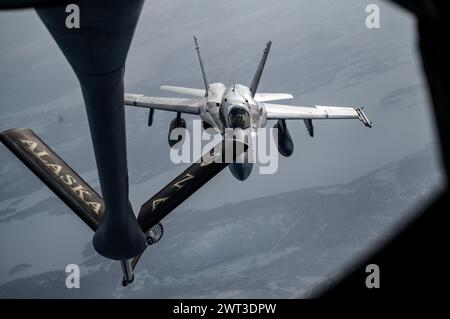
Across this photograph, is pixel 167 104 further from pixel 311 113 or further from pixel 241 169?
pixel 311 113

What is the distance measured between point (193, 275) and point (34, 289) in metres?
46.0

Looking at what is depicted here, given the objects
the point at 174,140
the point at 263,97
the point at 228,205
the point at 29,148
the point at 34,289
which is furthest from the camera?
the point at 228,205

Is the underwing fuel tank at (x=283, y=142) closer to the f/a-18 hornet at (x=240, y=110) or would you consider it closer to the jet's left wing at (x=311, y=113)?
the f/a-18 hornet at (x=240, y=110)

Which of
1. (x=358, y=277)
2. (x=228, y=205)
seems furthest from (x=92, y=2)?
(x=228, y=205)

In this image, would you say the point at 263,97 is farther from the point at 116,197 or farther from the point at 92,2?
the point at 92,2

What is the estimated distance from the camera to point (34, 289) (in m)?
138

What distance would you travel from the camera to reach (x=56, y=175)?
10.2 meters

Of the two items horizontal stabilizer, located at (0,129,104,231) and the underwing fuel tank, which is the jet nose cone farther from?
horizontal stabilizer, located at (0,129,104,231)

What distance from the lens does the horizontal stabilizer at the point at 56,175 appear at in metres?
9.91

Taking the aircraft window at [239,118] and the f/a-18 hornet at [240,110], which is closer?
the aircraft window at [239,118]

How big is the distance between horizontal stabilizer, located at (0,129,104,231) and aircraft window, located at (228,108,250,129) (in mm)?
16651

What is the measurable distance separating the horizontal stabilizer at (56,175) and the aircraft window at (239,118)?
54.6 feet

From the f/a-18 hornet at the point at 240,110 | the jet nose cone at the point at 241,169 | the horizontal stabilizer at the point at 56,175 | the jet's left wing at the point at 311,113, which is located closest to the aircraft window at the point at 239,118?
the f/a-18 hornet at the point at 240,110

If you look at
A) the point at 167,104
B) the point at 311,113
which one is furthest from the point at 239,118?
the point at 167,104
